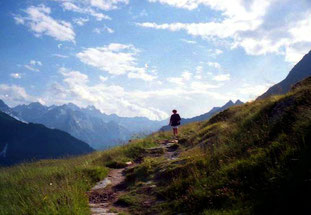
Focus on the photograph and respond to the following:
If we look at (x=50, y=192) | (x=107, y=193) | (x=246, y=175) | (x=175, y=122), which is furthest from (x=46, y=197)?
(x=175, y=122)

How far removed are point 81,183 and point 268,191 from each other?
726 cm

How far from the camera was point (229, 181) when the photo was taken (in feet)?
25.7

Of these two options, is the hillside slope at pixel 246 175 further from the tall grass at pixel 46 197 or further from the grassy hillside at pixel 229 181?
the tall grass at pixel 46 197

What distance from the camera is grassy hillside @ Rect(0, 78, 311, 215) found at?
638 centimetres

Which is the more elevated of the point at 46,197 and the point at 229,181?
the point at 229,181

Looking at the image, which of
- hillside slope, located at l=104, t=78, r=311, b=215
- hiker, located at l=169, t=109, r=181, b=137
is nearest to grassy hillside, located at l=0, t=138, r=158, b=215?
hillside slope, located at l=104, t=78, r=311, b=215

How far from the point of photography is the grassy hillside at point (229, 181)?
6.38 metres

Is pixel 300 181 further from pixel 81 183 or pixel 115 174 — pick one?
pixel 115 174

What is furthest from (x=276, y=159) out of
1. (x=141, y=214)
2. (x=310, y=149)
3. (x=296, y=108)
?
(x=141, y=214)

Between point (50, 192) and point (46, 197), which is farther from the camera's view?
point (50, 192)

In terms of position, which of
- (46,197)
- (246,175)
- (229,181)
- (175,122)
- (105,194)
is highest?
(175,122)

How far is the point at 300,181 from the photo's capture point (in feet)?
19.8

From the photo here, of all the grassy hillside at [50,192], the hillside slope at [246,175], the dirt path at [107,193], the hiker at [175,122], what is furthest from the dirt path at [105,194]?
the hiker at [175,122]

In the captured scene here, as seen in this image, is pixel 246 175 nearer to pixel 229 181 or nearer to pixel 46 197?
pixel 229 181
